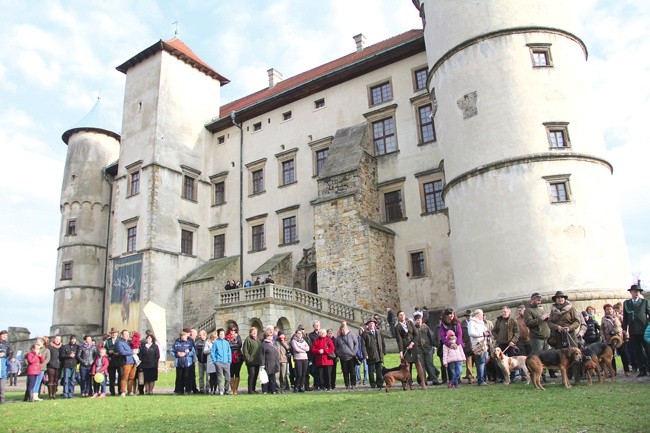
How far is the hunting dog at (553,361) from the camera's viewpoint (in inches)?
367

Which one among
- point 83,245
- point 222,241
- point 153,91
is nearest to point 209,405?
point 222,241

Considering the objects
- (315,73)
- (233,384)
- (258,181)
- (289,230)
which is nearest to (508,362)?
(233,384)

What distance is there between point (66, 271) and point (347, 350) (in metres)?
29.5

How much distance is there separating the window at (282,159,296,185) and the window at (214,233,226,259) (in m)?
5.22

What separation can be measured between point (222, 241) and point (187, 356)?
64.9 feet

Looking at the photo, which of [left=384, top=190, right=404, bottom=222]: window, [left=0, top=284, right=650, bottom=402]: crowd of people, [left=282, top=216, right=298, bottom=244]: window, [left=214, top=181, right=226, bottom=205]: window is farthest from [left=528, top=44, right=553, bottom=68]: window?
[left=214, top=181, right=226, bottom=205]: window

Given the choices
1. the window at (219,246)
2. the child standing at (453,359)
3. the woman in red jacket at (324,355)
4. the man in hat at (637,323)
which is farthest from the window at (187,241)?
the man in hat at (637,323)

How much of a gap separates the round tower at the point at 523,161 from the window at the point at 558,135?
4 cm

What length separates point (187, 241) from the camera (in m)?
32.3

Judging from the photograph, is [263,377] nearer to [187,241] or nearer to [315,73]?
[187,241]

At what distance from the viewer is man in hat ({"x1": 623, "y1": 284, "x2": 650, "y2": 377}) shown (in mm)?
10273

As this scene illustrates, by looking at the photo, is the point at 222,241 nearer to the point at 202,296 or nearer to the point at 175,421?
the point at 202,296

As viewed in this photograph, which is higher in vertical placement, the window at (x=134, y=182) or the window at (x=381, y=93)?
the window at (x=381, y=93)

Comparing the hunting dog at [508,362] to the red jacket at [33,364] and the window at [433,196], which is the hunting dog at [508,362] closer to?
the red jacket at [33,364]
